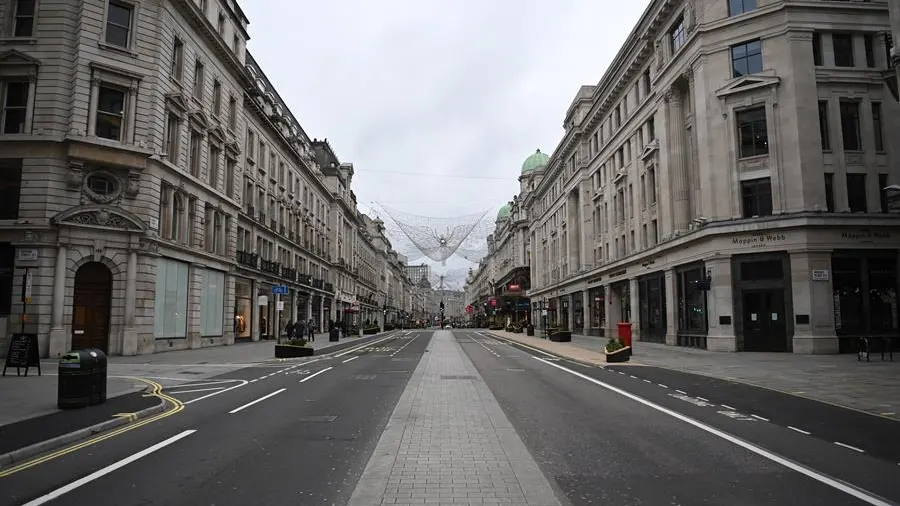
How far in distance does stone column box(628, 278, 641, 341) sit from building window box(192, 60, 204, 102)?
33037 millimetres

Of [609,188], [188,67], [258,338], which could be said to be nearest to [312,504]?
[188,67]

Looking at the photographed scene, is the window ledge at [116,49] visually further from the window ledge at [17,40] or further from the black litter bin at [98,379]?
the black litter bin at [98,379]

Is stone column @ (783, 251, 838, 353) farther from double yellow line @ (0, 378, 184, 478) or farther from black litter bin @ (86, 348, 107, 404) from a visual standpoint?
black litter bin @ (86, 348, 107, 404)

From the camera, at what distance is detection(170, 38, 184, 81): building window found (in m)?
33.1

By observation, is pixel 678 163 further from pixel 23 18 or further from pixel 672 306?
pixel 23 18

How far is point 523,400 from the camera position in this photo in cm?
1359

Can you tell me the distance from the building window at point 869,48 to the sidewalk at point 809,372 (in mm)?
15772

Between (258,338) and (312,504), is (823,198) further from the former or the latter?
(258,338)

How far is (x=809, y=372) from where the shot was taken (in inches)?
794

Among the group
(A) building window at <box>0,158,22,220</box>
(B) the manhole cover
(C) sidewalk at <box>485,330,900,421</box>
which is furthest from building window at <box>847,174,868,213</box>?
(A) building window at <box>0,158,22,220</box>

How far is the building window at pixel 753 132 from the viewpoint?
1246 inches

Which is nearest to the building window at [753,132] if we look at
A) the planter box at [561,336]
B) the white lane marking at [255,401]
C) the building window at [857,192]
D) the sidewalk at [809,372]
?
the building window at [857,192]

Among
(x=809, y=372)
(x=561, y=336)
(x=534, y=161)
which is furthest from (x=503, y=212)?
(x=809, y=372)

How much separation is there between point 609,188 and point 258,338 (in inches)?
1292
